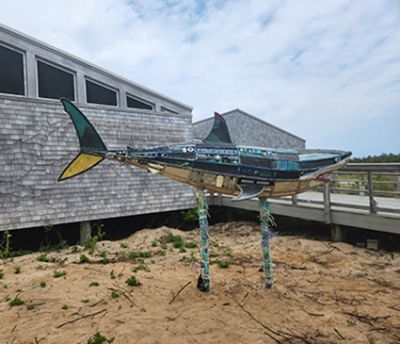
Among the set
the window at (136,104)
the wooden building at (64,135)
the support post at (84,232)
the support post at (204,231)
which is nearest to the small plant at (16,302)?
the support post at (204,231)

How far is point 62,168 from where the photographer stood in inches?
329

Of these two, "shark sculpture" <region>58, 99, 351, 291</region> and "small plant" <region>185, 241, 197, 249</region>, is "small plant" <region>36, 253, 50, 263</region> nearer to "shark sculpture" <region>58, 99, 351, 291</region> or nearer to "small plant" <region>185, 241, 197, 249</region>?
"small plant" <region>185, 241, 197, 249</region>

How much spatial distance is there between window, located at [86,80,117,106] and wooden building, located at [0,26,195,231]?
0.03m

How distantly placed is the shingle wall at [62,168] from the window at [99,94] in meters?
0.71

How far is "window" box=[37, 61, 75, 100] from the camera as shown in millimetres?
8672

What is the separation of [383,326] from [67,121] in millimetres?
8231

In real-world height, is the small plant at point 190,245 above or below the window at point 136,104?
below

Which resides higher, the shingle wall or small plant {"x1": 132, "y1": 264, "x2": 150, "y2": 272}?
the shingle wall

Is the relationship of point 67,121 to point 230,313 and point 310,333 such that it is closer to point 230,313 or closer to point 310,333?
point 230,313

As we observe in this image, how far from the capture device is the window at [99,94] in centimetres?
948

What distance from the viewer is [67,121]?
8555 millimetres

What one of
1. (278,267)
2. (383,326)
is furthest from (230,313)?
(278,267)

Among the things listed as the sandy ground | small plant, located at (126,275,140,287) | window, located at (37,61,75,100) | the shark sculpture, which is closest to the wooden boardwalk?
the sandy ground

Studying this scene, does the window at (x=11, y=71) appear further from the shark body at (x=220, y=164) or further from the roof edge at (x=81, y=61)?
the shark body at (x=220, y=164)
